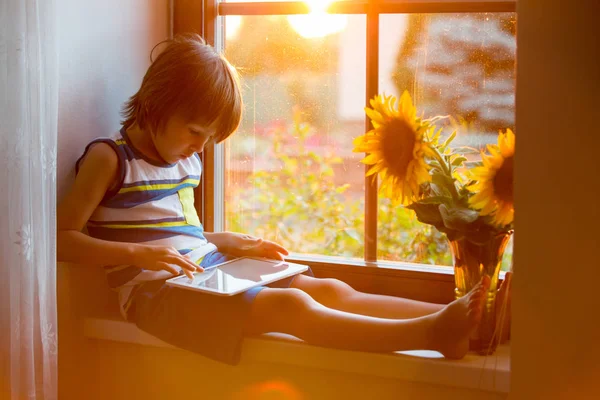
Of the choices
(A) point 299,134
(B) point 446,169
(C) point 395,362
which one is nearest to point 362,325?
(C) point 395,362

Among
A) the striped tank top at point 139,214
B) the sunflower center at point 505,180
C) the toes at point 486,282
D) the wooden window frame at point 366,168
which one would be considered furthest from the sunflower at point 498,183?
the striped tank top at point 139,214

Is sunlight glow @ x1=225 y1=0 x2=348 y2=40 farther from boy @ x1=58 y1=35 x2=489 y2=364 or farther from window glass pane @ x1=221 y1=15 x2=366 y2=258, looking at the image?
boy @ x1=58 y1=35 x2=489 y2=364

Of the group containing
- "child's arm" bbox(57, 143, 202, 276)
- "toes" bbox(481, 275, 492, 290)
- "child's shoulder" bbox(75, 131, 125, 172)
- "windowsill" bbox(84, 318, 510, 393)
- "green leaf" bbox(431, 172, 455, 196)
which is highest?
"child's shoulder" bbox(75, 131, 125, 172)

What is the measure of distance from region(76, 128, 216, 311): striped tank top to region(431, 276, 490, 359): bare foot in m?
0.54

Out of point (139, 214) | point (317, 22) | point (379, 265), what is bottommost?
point (379, 265)

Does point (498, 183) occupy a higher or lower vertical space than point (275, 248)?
higher

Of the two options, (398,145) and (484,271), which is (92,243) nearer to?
(398,145)

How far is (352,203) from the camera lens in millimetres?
1436

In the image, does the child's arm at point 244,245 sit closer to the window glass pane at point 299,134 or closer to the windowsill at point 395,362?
the window glass pane at point 299,134

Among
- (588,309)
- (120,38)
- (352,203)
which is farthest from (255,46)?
(588,309)

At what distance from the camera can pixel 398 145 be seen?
1067 mm

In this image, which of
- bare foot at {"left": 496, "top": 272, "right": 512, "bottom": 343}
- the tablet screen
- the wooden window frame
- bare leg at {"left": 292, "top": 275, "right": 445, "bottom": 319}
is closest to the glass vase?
bare foot at {"left": 496, "top": 272, "right": 512, "bottom": 343}

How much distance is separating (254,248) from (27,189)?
0.51 m

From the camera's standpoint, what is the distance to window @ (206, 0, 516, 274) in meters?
1.31
